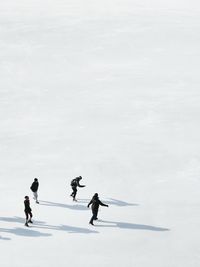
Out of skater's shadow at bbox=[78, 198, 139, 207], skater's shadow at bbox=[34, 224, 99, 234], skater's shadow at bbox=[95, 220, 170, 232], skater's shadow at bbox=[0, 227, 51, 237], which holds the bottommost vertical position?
skater's shadow at bbox=[0, 227, 51, 237]

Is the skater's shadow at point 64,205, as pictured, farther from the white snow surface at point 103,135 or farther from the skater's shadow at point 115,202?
the skater's shadow at point 115,202

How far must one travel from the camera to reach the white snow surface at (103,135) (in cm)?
1698

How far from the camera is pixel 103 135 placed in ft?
84.3

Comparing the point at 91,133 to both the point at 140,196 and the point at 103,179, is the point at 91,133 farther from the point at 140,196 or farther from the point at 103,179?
the point at 140,196

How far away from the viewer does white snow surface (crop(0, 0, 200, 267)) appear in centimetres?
1698

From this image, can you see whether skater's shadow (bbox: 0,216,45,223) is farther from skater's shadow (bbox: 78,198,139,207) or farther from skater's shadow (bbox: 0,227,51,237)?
skater's shadow (bbox: 78,198,139,207)

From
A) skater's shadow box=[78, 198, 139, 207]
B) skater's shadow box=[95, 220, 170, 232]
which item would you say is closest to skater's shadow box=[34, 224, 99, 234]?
skater's shadow box=[95, 220, 170, 232]

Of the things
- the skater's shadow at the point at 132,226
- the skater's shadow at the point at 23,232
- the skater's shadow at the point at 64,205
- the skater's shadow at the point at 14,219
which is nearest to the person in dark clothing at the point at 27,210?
the skater's shadow at the point at 23,232

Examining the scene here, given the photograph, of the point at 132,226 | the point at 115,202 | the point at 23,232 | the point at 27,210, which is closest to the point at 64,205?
the point at 115,202

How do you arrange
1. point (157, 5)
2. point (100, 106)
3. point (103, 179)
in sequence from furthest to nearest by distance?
point (157, 5) < point (100, 106) < point (103, 179)

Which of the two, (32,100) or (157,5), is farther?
(157,5)

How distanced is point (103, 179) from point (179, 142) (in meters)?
4.90

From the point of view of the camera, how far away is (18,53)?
3838cm

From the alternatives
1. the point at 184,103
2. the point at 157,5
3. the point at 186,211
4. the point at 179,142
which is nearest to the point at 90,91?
the point at 184,103
